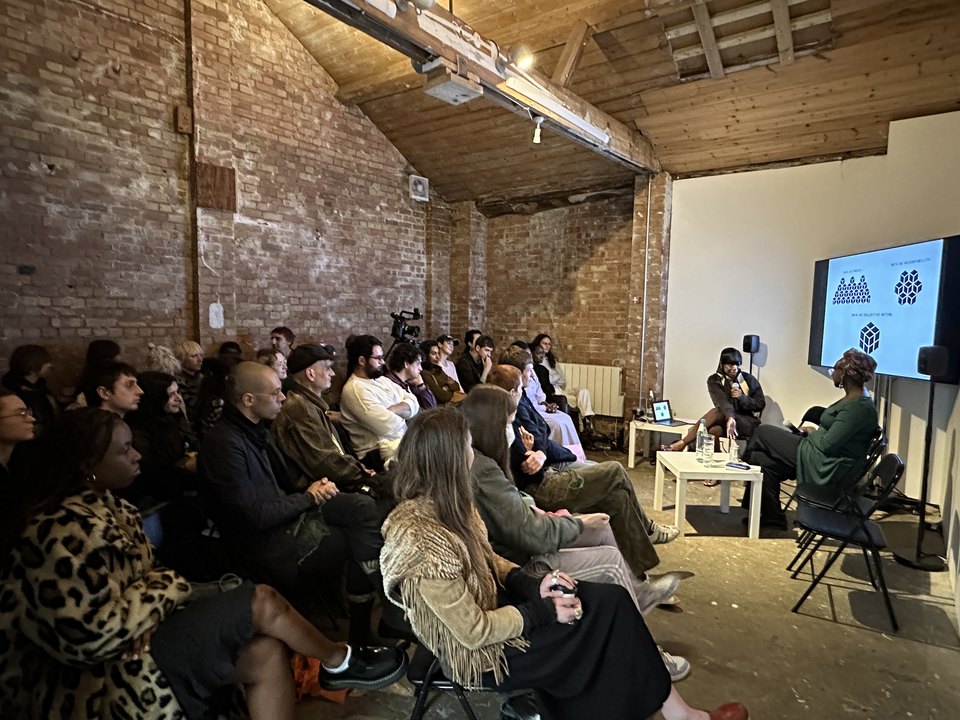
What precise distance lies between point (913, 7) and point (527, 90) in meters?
2.61

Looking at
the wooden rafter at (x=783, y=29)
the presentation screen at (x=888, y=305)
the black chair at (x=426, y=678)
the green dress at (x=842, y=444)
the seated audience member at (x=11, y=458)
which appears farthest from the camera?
the wooden rafter at (x=783, y=29)

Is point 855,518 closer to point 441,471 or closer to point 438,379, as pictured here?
point 441,471

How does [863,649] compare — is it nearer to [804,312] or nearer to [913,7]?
[804,312]

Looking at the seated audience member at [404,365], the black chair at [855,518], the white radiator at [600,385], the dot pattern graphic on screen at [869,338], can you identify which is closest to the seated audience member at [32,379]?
the seated audience member at [404,365]

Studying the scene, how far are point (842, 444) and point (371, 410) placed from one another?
2778 millimetres

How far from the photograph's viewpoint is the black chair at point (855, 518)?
9.33 ft

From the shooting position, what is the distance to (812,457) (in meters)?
3.29

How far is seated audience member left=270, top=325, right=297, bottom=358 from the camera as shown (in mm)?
5434

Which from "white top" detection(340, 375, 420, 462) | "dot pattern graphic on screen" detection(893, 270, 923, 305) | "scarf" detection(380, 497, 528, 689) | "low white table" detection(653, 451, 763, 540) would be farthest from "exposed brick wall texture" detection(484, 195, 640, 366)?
"scarf" detection(380, 497, 528, 689)

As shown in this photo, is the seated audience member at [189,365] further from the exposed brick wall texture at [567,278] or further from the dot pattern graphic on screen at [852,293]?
the dot pattern graphic on screen at [852,293]

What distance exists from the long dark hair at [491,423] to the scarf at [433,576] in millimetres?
681

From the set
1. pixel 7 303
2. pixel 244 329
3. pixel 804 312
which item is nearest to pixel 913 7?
pixel 804 312

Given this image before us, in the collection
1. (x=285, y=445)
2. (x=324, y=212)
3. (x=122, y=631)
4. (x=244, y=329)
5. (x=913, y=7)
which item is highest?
(x=913, y=7)

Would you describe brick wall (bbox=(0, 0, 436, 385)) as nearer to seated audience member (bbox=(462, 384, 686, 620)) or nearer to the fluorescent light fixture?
the fluorescent light fixture
